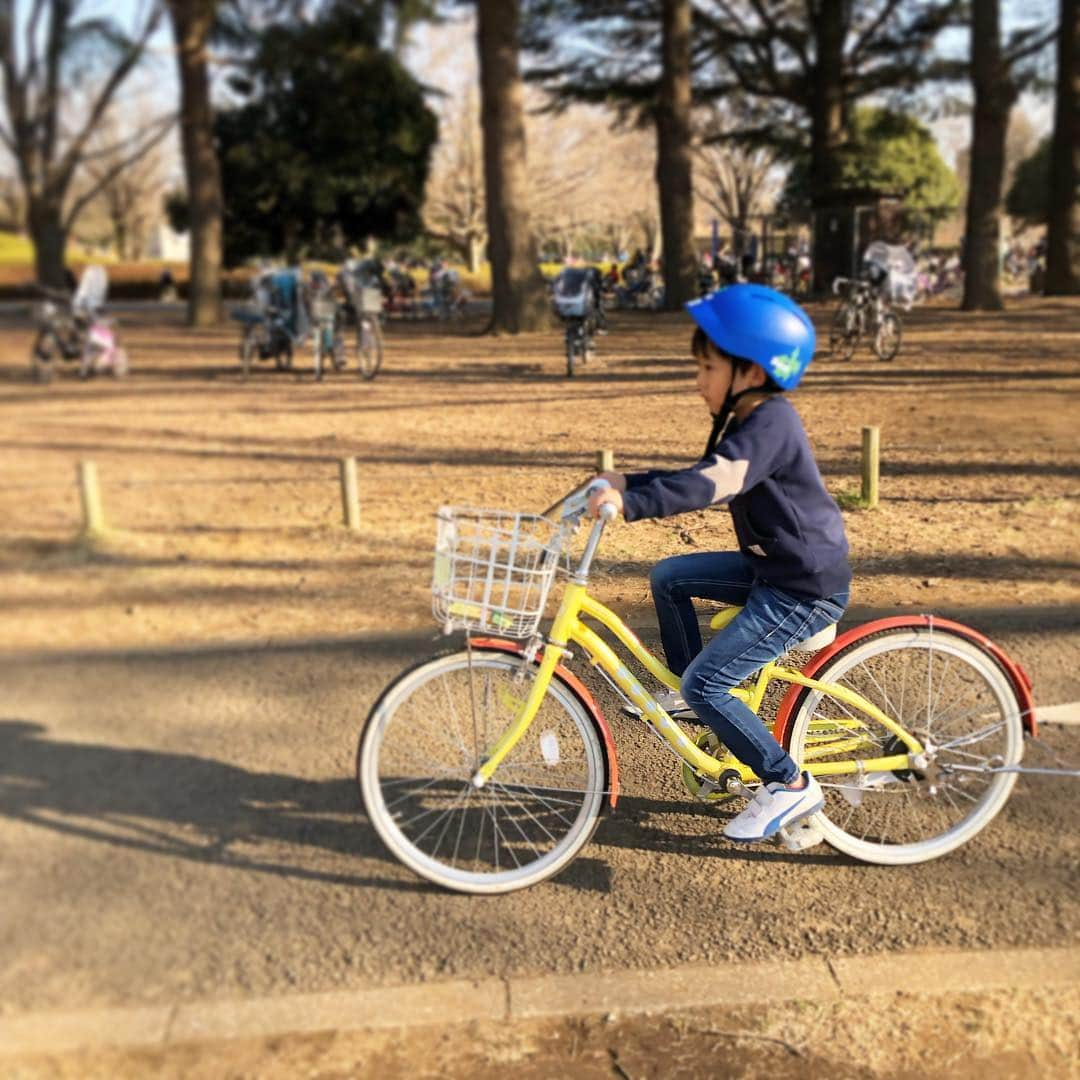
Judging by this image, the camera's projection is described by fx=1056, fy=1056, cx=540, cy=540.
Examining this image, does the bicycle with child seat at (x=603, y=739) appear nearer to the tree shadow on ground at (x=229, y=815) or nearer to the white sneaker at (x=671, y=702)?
the white sneaker at (x=671, y=702)

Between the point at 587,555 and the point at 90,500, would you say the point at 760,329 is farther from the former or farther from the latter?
the point at 90,500

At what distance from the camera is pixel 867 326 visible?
11281 millimetres

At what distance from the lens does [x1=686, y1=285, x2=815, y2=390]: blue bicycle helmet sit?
250 cm

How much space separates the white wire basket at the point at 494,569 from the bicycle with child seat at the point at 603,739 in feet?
0.07

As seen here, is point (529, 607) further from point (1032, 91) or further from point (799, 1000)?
point (1032, 91)

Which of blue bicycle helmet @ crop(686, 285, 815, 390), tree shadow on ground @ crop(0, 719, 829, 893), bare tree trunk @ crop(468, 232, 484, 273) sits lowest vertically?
tree shadow on ground @ crop(0, 719, 829, 893)

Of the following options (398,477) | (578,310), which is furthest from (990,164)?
(398,477)

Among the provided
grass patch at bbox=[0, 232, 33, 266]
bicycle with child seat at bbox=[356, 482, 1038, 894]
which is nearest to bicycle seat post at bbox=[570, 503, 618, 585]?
bicycle with child seat at bbox=[356, 482, 1038, 894]

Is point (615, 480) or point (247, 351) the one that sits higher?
point (247, 351)

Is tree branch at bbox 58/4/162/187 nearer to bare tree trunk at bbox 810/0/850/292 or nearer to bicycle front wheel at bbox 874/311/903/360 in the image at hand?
bicycle front wheel at bbox 874/311/903/360

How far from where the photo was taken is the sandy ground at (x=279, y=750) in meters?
2.34

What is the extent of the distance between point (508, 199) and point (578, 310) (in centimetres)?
512

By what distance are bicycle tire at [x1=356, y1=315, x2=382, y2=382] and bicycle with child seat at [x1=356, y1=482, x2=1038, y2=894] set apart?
472cm

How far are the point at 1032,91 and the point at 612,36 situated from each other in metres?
7.91
